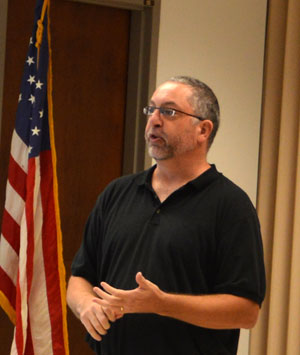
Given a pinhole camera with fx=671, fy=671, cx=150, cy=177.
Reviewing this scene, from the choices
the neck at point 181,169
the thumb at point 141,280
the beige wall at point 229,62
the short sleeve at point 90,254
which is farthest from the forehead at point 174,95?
the beige wall at point 229,62

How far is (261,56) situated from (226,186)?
6.65ft

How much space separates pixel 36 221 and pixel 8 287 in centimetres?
32

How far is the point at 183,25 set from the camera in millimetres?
3574

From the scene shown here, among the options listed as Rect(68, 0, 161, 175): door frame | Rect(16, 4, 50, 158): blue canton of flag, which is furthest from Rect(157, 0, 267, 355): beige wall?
Rect(16, 4, 50, 158): blue canton of flag

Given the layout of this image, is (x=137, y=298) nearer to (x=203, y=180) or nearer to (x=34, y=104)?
(x=203, y=180)

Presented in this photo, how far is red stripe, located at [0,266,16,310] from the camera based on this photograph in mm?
2992

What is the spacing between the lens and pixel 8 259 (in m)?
3.00

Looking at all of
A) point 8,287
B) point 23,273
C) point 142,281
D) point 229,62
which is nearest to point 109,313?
point 142,281

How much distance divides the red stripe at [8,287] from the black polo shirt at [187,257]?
1.20 metres

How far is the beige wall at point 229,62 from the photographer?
141 inches

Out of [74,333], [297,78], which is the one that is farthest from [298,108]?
[74,333]

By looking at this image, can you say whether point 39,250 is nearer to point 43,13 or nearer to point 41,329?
point 41,329

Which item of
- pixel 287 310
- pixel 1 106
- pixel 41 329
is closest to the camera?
pixel 41 329

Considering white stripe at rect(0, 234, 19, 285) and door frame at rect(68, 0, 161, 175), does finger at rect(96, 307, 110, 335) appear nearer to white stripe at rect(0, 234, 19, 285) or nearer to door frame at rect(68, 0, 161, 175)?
white stripe at rect(0, 234, 19, 285)
